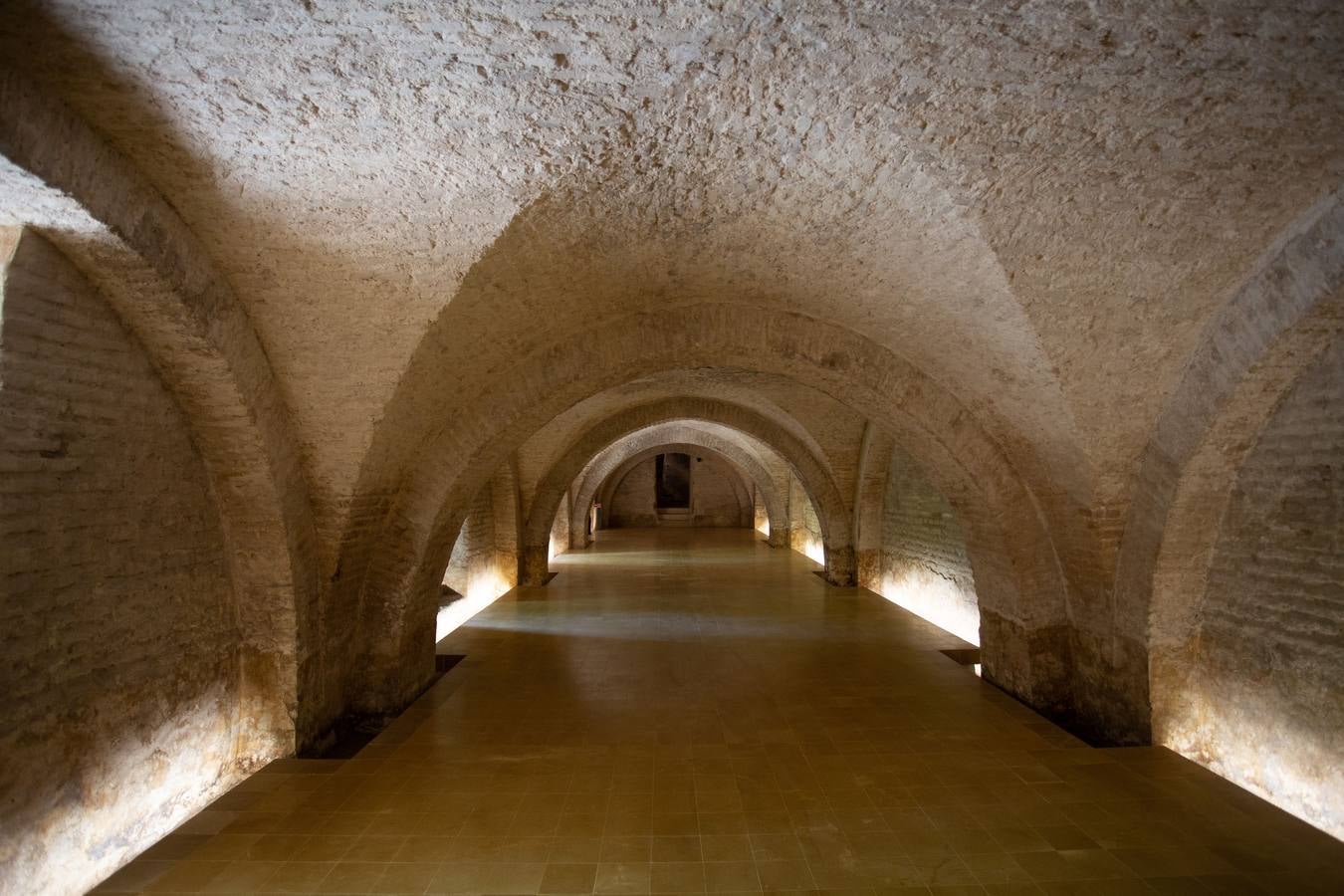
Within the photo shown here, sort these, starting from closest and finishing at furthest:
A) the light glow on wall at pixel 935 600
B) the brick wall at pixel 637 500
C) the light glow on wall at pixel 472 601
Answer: the light glow on wall at pixel 935 600 < the light glow on wall at pixel 472 601 < the brick wall at pixel 637 500

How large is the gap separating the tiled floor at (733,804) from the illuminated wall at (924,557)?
1.78 metres

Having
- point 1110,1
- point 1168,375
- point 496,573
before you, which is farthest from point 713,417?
point 1110,1

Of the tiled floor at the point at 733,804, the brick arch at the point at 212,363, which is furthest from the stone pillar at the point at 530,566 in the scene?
the brick arch at the point at 212,363

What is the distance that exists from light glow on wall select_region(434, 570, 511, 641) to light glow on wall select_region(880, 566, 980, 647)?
560 centimetres

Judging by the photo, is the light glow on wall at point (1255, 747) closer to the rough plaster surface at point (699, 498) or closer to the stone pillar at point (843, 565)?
the stone pillar at point (843, 565)

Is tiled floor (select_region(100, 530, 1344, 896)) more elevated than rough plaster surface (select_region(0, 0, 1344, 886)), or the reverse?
rough plaster surface (select_region(0, 0, 1344, 886))

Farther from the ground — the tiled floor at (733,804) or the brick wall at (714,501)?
the brick wall at (714,501)

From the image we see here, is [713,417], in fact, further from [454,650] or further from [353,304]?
[353,304]

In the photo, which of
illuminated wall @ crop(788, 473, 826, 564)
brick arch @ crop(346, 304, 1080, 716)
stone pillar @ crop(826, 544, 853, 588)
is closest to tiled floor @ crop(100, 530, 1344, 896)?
brick arch @ crop(346, 304, 1080, 716)

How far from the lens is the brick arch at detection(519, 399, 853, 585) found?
1032 cm

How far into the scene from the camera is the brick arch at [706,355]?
4.82 m

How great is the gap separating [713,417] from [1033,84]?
344 inches

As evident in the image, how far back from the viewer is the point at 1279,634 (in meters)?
3.65

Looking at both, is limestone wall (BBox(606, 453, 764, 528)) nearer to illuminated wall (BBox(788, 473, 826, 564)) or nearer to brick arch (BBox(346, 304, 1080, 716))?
illuminated wall (BBox(788, 473, 826, 564))
